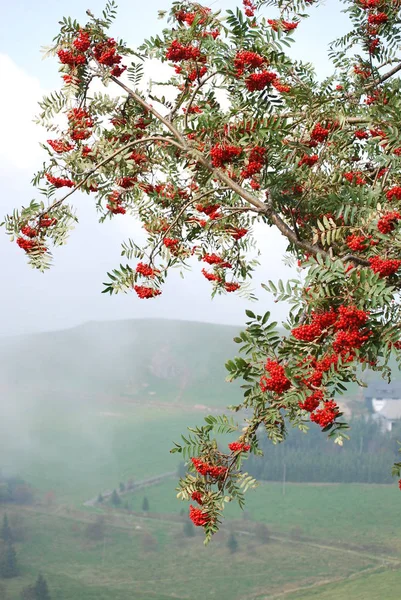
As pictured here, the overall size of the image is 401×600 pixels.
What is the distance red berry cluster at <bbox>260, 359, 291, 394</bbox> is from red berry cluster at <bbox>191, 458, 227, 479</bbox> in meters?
0.99

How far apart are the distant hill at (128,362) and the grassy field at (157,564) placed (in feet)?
103

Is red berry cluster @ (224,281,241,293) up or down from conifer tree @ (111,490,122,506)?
up

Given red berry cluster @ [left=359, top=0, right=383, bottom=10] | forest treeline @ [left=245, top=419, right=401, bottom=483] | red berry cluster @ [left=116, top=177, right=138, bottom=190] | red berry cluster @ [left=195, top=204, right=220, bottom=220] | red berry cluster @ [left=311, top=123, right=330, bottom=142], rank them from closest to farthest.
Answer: red berry cluster @ [left=311, top=123, right=330, bottom=142] → red berry cluster @ [left=195, top=204, right=220, bottom=220] → red berry cluster @ [left=116, top=177, right=138, bottom=190] → red berry cluster @ [left=359, top=0, right=383, bottom=10] → forest treeline @ [left=245, top=419, right=401, bottom=483]

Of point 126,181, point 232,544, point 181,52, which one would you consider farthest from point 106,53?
point 232,544

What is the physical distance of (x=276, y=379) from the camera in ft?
13.7

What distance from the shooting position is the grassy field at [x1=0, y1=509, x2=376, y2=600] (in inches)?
1969

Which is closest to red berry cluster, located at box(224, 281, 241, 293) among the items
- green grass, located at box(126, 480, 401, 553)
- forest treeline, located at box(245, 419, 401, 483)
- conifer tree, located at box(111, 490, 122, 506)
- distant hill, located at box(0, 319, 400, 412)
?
green grass, located at box(126, 480, 401, 553)

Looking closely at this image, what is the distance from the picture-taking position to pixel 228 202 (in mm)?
6617

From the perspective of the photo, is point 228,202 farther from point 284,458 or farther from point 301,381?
point 284,458

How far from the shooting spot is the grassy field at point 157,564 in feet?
164

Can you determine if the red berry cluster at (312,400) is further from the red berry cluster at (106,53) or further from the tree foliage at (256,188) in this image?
the red berry cluster at (106,53)

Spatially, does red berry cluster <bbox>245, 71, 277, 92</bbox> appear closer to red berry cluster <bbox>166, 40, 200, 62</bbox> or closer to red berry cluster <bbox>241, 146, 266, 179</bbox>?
red berry cluster <bbox>241, 146, 266, 179</bbox>

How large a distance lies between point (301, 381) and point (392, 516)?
5856 cm

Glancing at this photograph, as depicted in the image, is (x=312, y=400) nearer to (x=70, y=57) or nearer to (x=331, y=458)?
(x=70, y=57)
